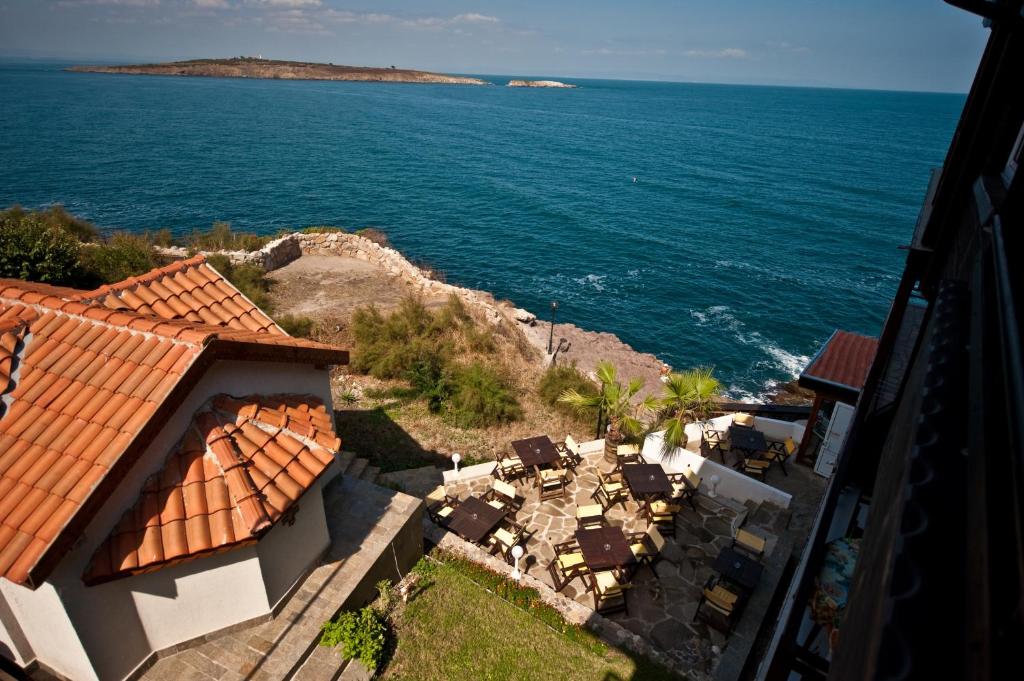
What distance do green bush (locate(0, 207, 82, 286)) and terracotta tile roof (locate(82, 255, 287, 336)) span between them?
12050 mm

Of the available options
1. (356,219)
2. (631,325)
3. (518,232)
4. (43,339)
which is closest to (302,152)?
(356,219)

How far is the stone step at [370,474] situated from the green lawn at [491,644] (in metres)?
3.18

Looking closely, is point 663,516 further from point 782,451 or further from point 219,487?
point 219,487

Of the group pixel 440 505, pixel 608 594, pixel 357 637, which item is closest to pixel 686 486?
pixel 608 594

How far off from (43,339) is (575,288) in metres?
32.2

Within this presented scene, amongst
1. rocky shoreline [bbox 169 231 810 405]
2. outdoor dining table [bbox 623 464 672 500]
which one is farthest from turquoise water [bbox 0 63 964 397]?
outdoor dining table [bbox 623 464 672 500]

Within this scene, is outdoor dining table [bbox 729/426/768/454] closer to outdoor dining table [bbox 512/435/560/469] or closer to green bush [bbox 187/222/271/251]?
outdoor dining table [bbox 512/435/560/469]

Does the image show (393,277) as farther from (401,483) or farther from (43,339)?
(43,339)

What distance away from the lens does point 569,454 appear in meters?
14.7

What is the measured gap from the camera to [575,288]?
37.6 meters

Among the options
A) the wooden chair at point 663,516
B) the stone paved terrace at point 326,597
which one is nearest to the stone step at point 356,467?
the stone paved terrace at point 326,597

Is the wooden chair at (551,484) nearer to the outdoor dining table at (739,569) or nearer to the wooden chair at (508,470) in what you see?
the wooden chair at (508,470)

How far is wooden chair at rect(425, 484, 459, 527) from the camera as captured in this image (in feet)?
39.8

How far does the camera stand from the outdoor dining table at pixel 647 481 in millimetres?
12406
